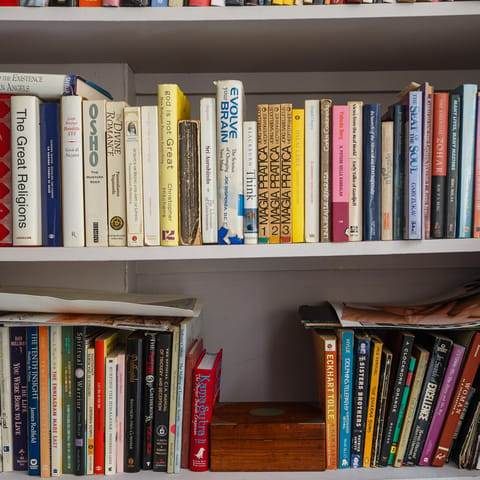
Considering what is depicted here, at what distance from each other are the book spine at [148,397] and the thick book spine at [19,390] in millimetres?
194

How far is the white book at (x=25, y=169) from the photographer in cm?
83

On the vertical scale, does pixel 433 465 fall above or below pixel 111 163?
below

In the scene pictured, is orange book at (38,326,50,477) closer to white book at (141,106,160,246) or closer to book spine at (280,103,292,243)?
white book at (141,106,160,246)

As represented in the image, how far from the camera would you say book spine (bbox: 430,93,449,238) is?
2.77 feet

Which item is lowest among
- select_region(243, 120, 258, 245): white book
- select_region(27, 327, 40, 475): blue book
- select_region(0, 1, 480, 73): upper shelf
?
select_region(27, 327, 40, 475): blue book

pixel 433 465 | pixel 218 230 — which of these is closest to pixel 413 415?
pixel 433 465

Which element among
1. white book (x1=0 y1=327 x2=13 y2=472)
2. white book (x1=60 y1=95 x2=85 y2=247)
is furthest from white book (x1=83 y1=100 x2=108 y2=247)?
white book (x1=0 y1=327 x2=13 y2=472)

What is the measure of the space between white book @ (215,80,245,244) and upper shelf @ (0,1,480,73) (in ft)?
0.38

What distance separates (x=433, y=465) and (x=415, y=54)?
0.73 metres

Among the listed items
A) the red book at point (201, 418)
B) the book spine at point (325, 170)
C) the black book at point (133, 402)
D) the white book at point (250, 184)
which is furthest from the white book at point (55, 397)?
the book spine at point (325, 170)

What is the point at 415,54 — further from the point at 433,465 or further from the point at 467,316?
the point at 433,465

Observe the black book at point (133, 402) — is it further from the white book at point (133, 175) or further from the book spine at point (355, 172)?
the book spine at point (355, 172)

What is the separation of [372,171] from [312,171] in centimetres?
9

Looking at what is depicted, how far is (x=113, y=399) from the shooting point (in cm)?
89
